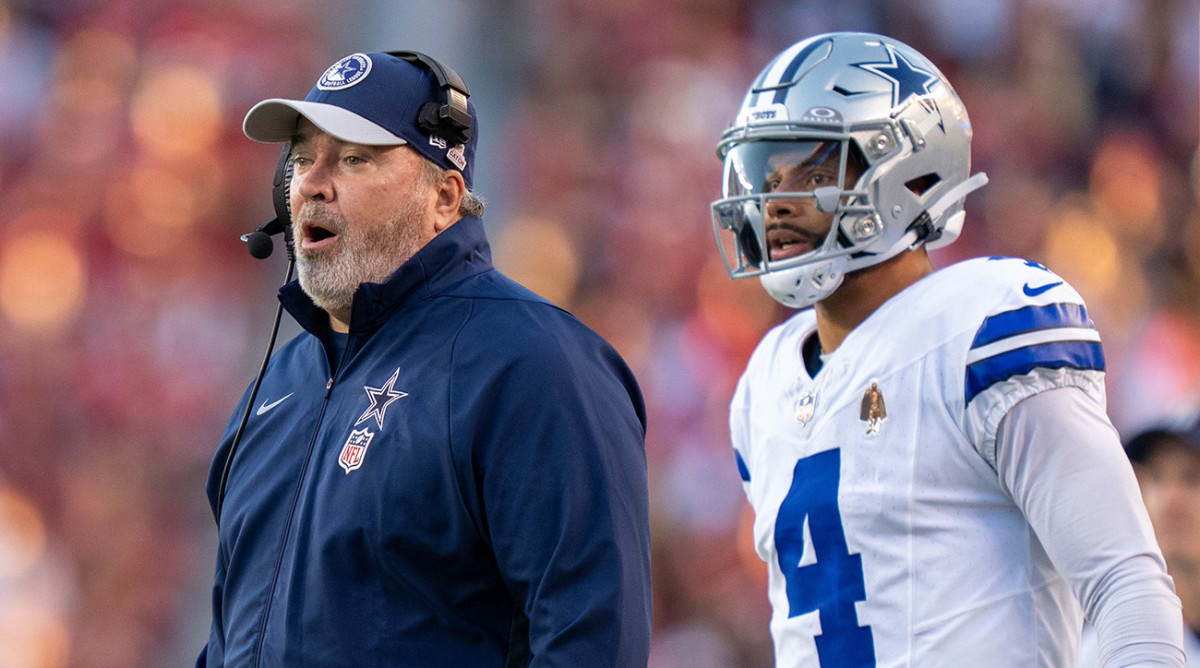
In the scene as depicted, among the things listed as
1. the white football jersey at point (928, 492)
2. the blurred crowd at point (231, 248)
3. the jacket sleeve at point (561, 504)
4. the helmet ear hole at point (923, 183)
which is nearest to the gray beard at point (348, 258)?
the jacket sleeve at point (561, 504)

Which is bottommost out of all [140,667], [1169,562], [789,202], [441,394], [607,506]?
[140,667]

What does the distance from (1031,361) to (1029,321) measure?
81 millimetres

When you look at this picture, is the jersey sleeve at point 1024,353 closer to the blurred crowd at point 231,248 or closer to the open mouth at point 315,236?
the open mouth at point 315,236

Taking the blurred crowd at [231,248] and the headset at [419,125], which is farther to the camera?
the blurred crowd at [231,248]

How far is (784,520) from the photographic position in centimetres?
188

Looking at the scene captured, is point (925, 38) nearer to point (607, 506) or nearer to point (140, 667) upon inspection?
point (140, 667)

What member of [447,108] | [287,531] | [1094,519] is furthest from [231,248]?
[1094,519]

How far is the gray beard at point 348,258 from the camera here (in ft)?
5.97

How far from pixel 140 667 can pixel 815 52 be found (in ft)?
9.11

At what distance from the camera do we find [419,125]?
1.85m

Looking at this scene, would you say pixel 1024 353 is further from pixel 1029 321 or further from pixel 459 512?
pixel 459 512

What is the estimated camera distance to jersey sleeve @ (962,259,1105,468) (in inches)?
64.6

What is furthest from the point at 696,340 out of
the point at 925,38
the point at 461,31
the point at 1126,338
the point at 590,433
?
the point at 590,433

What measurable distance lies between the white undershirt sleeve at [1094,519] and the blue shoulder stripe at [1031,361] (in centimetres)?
4
